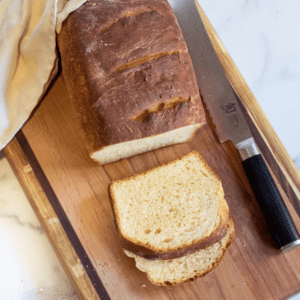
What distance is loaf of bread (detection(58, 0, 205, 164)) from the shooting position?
147 centimetres

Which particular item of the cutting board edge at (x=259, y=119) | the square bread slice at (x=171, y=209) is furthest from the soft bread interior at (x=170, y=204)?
the cutting board edge at (x=259, y=119)

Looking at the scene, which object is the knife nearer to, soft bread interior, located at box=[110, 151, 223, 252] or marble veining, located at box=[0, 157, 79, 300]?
soft bread interior, located at box=[110, 151, 223, 252]

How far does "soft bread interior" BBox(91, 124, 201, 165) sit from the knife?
0.21m

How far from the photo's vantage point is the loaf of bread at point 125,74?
147cm

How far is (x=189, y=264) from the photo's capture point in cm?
166

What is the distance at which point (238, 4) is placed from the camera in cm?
228

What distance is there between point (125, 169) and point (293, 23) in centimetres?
173

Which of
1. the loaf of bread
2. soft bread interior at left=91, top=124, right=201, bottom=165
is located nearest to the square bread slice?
soft bread interior at left=91, top=124, right=201, bottom=165

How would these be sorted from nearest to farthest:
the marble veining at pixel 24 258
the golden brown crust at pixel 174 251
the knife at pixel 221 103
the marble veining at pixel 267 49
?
the golden brown crust at pixel 174 251 < the knife at pixel 221 103 < the marble veining at pixel 24 258 < the marble veining at pixel 267 49

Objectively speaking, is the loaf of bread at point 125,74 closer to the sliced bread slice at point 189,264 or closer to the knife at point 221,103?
the knife at point 221,103

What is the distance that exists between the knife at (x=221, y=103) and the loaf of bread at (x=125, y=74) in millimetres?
246

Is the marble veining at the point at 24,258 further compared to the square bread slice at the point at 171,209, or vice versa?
the marble veining at the point at 24,258

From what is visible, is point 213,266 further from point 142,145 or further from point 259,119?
point 259,119

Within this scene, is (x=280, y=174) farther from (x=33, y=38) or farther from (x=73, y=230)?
(x=33, y=38)
